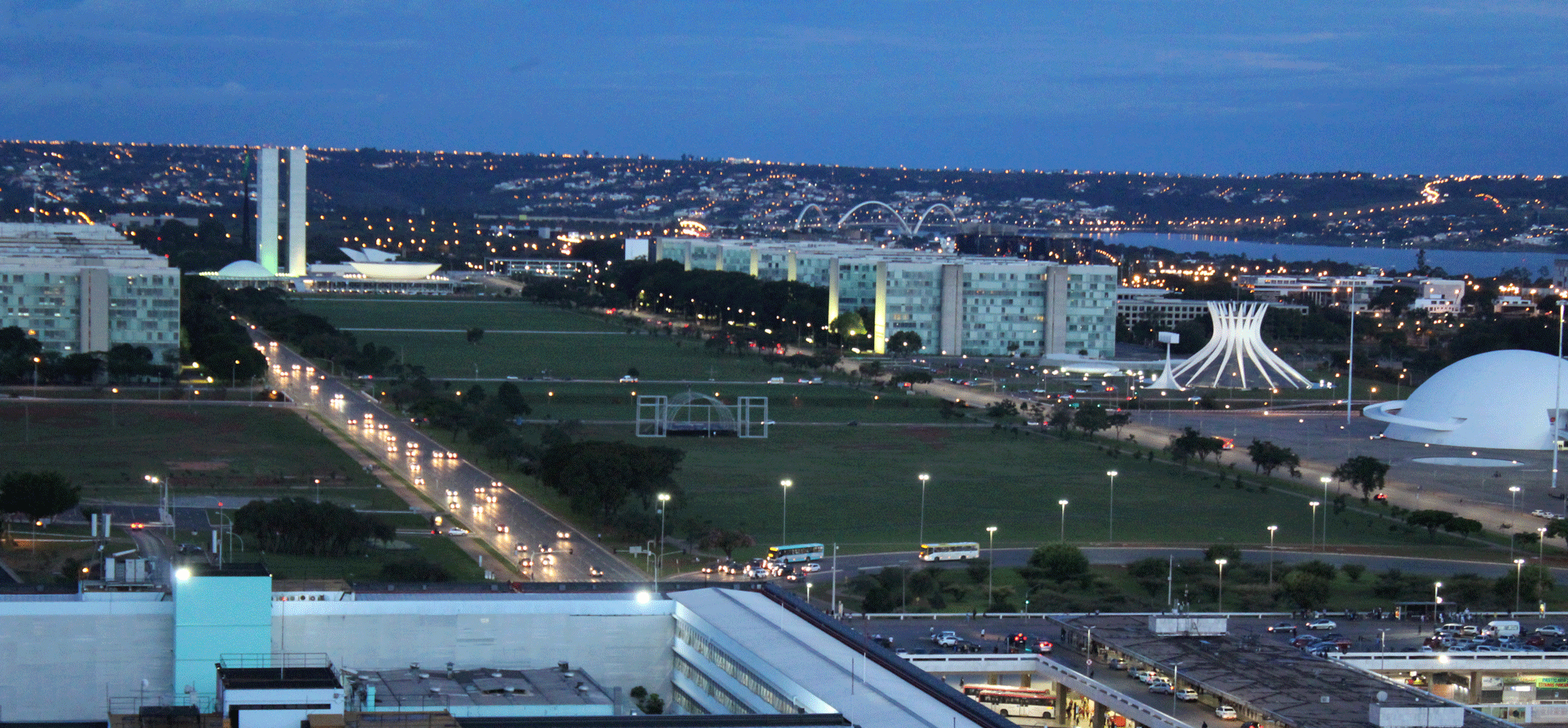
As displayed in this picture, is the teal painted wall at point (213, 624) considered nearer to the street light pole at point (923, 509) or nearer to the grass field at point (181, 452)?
the street light pole at point (923, 509)

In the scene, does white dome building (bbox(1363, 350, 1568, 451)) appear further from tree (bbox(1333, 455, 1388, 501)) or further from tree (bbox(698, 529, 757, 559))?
tree (bbox(698, 529, 757, 559))

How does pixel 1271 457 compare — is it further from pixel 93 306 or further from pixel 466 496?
pixel 93 306

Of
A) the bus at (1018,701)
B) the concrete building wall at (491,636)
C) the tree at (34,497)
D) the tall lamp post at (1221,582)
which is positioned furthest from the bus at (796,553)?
the tree at (34,497)

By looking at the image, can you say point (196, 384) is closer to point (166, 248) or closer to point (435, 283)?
point (435, 283)

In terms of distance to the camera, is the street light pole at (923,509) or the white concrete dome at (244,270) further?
the white concrete dome at (244,270)

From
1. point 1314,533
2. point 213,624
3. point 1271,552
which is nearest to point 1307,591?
point 1271,552

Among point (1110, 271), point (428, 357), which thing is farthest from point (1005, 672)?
point (1110, 271)

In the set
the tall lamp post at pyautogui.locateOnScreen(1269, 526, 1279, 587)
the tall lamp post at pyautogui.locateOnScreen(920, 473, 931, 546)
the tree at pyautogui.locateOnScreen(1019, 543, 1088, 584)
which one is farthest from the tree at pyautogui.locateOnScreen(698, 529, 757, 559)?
the tall lamp post at pyautogui.locateOnScreen(1269, 526, 1279, 587)
